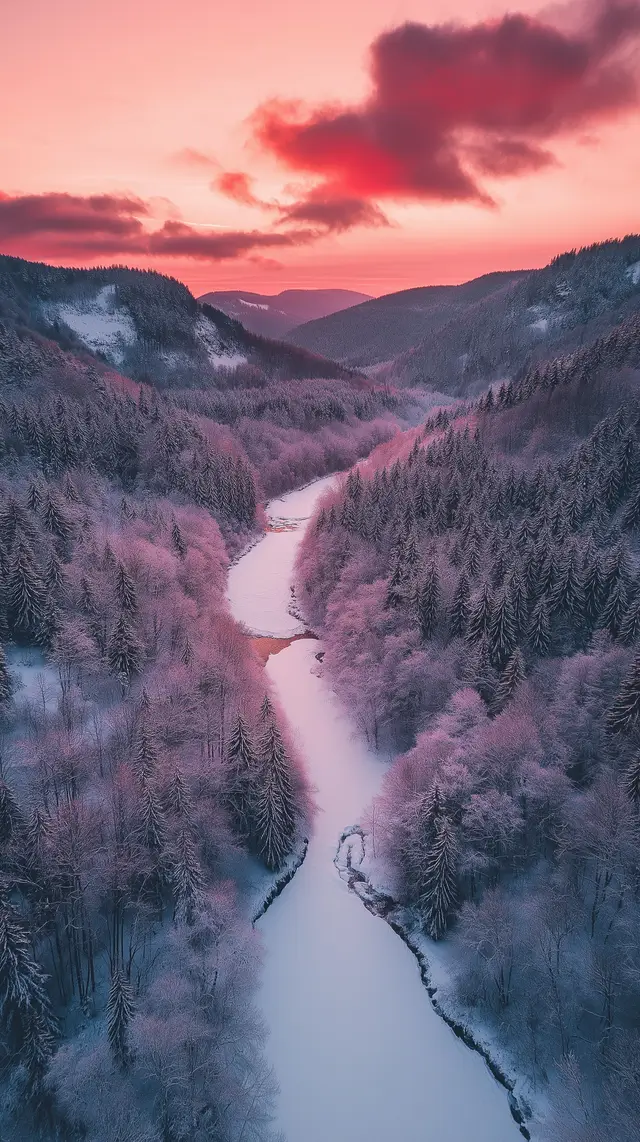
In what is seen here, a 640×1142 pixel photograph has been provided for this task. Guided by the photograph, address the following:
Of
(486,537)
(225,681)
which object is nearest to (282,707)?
(225,681)

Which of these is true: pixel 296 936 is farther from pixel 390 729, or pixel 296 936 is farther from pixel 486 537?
pixel 486 537

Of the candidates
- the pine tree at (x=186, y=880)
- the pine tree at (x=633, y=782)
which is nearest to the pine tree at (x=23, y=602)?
the pine tree at (x=186, y=880)

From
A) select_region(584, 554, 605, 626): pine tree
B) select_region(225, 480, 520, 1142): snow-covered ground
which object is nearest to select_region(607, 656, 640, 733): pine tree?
select_region(584, 554, 605, 626): pine tree

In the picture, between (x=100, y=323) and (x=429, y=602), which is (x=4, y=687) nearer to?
(x=429, y=602)

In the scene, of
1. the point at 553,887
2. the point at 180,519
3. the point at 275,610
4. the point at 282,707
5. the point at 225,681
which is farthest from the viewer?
the point at 180,519

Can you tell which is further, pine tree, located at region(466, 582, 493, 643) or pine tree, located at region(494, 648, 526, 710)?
pine tree, located at region(466, 582, 493, 643)

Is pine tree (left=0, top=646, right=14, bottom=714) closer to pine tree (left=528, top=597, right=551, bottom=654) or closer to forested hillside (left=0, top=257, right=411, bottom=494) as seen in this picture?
pine tree (left=528, top=597, right=551, bottom=654)

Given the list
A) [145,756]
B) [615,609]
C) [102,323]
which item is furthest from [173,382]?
[615,609]
